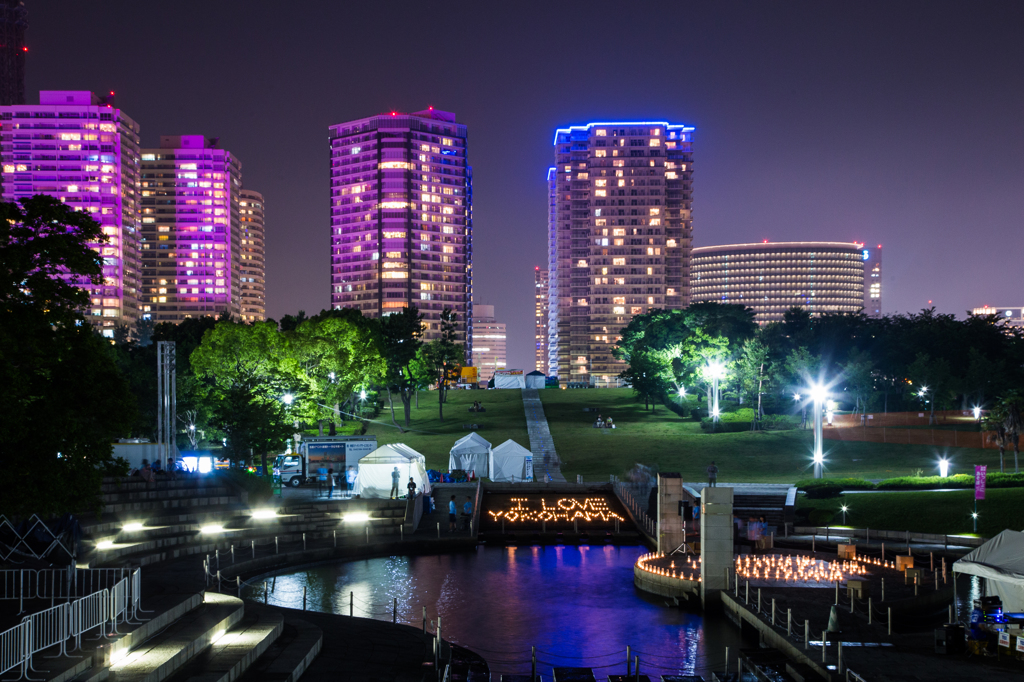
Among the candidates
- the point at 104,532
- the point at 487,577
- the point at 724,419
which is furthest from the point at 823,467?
the point at 104,532

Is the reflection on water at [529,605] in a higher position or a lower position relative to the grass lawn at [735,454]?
lower

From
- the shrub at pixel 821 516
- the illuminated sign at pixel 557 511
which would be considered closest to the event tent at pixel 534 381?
the illuminated sign at pixel 557 511

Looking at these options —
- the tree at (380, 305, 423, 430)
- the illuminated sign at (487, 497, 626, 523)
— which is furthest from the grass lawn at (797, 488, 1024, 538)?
the tree at (380, 305, 423, 430)

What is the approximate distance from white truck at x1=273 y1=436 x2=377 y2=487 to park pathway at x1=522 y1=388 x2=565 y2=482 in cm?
1223

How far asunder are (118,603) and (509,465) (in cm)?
3390

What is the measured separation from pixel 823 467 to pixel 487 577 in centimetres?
3265

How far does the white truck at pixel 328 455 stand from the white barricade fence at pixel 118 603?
97.0 feet

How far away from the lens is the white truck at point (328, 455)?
4584cm

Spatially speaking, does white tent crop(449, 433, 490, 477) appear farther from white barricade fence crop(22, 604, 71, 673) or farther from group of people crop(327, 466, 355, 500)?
white barricade fence crop(22, 604, 71, 673)

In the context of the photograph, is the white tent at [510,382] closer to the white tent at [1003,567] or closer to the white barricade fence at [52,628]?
the white tent at [1003,567]

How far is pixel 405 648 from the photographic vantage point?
17.7 m

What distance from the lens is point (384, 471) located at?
39469 millimetres

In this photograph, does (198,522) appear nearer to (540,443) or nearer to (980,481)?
(980,481)

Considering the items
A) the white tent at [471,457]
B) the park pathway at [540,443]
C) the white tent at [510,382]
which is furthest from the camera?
the white tent at [510,382]
